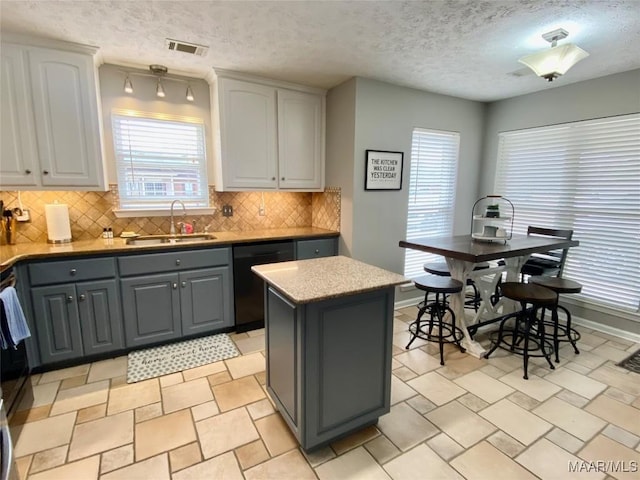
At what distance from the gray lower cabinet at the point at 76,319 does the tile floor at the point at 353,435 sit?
18 cm

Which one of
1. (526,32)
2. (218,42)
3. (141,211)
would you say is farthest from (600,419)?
(141,211)

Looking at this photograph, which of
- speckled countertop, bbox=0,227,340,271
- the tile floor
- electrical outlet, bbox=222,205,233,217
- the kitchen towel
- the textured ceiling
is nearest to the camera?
the tile floor

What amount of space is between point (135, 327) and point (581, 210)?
463 centimetres

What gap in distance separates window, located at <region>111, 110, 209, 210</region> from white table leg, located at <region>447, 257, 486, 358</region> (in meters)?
2.65

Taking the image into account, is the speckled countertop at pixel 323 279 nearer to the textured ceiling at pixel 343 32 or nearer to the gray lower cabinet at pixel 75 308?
the gray lower cabinet at pixel 75 308

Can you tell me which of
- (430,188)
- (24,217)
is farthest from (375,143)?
(24,217)

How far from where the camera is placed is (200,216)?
354cm

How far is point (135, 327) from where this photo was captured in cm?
279

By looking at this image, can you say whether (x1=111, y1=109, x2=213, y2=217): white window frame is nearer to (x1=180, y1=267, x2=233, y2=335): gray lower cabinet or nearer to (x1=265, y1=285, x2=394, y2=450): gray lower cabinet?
(x1=180, y1=267, x2=233, y2=335): gray lower cabinet

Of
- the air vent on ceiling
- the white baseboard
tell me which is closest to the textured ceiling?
the air vent on ceiling

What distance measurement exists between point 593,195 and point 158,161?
14.9 ft

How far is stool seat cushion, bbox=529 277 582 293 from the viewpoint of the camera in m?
2.81

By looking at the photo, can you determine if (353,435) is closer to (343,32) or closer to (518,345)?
(518,345)

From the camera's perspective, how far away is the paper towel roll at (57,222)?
106 inches
